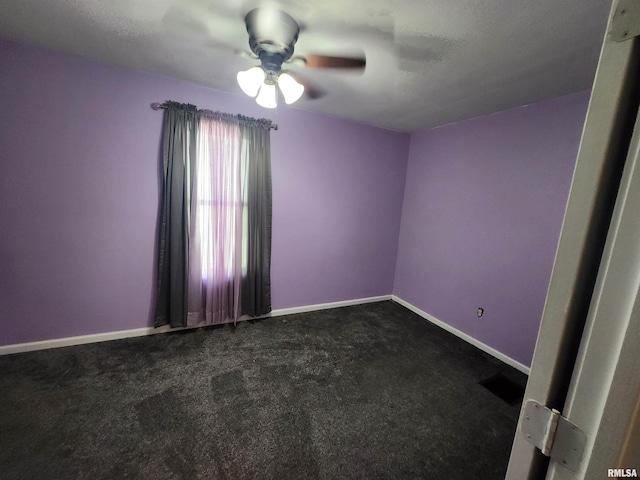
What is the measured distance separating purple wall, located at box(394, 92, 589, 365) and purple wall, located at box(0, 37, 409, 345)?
1.66m

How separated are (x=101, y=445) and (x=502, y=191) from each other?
3.70 metres

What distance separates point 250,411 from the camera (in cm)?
178

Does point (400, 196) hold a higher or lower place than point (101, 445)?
higher

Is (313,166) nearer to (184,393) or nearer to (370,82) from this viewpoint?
(370,82)

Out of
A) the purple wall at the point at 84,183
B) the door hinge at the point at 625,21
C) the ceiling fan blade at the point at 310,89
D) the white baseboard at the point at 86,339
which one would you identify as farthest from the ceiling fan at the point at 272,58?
the white baseboard at the point at 86,339

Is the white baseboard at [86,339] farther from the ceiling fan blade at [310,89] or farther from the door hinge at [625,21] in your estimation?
the door hinge at [625,21]

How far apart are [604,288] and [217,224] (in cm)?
271

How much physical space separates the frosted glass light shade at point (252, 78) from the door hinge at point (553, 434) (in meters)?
1.83

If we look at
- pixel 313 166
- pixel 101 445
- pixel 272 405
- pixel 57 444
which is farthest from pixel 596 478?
pixel 313 166

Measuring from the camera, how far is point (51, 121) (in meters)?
2.05

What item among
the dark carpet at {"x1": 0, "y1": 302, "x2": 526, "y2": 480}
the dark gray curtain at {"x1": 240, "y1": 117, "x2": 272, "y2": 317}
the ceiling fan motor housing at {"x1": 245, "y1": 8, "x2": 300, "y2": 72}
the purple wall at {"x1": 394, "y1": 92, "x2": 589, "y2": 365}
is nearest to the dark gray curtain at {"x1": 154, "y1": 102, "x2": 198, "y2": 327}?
the dark carpet at {"x1": 0, "y1": 302, "x2": 526, "y2": 480}

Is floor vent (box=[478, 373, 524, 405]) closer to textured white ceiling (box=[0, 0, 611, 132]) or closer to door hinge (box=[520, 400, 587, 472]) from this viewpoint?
door hinge (box=[520, 400, 587, 472])

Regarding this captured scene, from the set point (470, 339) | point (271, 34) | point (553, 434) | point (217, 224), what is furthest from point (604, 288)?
point (470, 339)

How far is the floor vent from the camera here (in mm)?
2080
